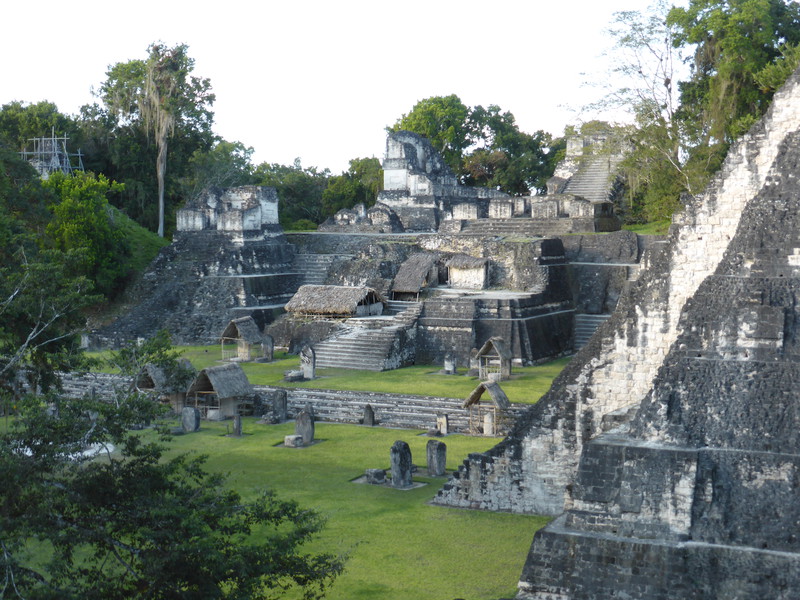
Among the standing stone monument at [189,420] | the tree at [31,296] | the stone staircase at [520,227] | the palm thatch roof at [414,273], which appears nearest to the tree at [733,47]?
the stone staircase at [520,227]

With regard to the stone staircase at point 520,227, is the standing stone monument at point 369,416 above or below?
below

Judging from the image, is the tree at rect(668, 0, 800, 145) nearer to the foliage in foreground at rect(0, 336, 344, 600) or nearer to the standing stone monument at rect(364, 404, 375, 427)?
the standing stone monument at rect(364, 404, 375, 427)

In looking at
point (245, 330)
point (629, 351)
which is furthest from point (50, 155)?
point (629, 351)

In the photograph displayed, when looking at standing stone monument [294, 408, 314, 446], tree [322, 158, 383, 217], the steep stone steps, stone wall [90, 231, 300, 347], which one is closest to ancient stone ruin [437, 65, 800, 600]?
the steep stone steps

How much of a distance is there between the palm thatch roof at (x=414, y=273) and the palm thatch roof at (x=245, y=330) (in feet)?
14.3

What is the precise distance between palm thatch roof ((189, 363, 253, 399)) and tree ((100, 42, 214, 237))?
2002 centimetres

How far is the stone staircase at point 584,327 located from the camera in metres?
27.9

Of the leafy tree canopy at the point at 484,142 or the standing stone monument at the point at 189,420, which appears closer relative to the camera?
the standing stone monument at the point at 189,420

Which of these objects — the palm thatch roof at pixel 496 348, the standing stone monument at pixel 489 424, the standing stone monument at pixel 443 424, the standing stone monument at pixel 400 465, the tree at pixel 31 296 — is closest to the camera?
the tree at pixel 31 296

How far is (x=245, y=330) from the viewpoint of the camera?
87.5 feet

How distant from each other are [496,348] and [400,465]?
807 centimetres

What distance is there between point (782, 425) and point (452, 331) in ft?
54.5

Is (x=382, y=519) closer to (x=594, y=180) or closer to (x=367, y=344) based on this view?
(x=367, y=344)

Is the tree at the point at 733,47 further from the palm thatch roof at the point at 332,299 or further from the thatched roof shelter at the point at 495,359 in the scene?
the palm thatch roof at the point at 332,299
